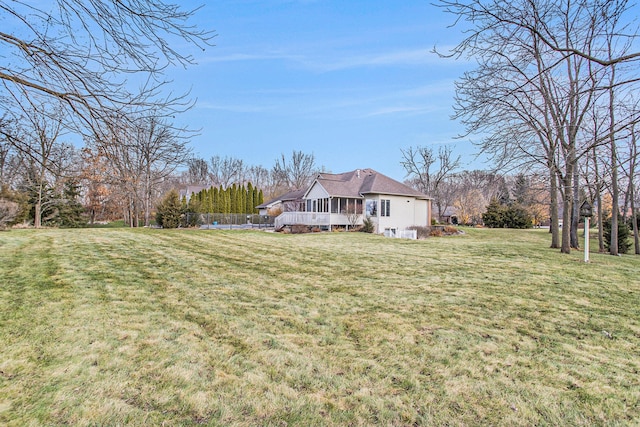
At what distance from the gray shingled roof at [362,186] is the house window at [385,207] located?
66 centimetres

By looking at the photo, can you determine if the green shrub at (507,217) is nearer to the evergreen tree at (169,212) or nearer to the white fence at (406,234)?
the white fence at (406,234)

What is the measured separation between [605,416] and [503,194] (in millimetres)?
43805

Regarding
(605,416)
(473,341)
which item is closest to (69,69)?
(473,341)

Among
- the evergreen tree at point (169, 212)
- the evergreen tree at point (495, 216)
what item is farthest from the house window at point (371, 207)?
the evergreen tree at point (495, 216)

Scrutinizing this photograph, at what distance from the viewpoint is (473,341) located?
152 inches

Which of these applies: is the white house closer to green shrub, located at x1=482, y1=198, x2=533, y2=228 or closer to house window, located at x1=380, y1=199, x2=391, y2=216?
house window, located at x1=380, y1=199, x2=391, y2=216

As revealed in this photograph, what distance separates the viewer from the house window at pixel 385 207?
2383 cm

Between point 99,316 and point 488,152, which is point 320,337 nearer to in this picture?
point 99,316

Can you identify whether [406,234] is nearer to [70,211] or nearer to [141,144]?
[141,144]

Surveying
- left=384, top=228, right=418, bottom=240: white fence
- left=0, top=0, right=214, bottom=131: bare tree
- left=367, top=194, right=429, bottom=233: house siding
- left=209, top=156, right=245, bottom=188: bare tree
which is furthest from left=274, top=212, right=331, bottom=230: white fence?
left=209, top=156, right=245, bottom=188: bare tree

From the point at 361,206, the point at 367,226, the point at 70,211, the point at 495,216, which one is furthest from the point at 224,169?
the point at 495,216

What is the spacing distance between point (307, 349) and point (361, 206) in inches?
835

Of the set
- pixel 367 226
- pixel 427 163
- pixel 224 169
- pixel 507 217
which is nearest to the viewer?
pixel 367 226

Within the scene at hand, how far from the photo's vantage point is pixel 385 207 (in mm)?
23984
